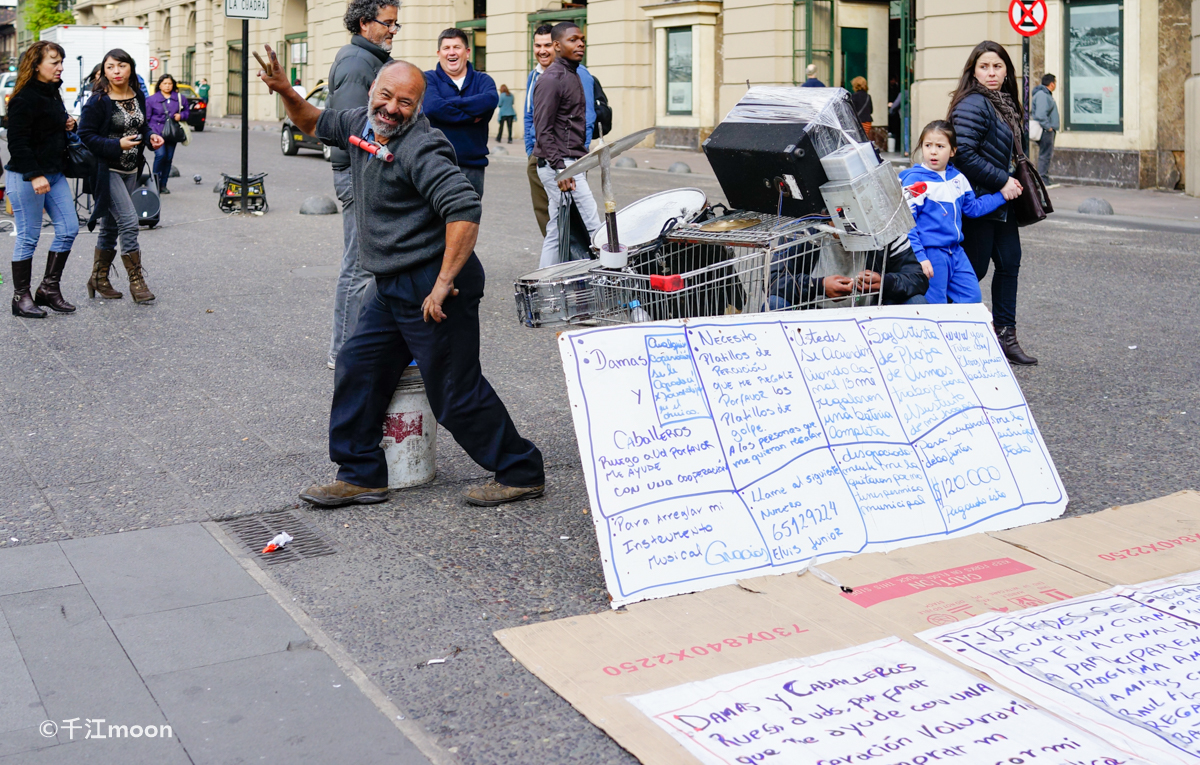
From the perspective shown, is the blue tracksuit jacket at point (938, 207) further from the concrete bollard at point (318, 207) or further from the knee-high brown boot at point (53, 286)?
the concrete bollard at point (318, 207)

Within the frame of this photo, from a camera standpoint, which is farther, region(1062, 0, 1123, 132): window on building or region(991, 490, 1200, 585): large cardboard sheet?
region(1062, 0, 1123, 132): window on building

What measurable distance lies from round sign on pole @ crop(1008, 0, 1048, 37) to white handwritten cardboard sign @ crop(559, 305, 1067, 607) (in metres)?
12.9

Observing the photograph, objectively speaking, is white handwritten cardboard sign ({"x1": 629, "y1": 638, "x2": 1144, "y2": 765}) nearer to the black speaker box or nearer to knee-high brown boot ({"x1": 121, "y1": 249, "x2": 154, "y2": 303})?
the black speaker box

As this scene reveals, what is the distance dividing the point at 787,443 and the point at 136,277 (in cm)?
637

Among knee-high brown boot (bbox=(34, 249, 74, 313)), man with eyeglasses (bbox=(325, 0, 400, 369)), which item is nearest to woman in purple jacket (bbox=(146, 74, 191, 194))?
knee-high brown boot (bbox=(34, 249, 74, 313))

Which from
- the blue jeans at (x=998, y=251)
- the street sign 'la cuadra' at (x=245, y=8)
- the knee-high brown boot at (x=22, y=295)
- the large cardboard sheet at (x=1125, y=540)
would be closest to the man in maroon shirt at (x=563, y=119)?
the blue jeans at (x=998, y=251)

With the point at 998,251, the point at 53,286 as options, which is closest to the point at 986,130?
the point at 998,251

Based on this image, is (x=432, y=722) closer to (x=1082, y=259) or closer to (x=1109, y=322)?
(x=1109, y=322)

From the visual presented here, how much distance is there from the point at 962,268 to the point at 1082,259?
5778 millimetres

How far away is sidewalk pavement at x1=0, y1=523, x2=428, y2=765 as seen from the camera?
2.99 meters

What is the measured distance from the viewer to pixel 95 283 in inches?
360

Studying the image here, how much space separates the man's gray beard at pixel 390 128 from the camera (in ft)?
14.6

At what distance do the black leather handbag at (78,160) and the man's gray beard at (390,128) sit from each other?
4674 millimetres

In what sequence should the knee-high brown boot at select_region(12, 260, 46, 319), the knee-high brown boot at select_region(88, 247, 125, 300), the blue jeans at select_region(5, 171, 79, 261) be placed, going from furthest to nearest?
the knee-high brown boot at select_region(88, 247, 125, 300)
the knee-high brown boot at select_region(12, 260, 46, 319)
the blue jeans at select_region(5, 171, 79, 261)
